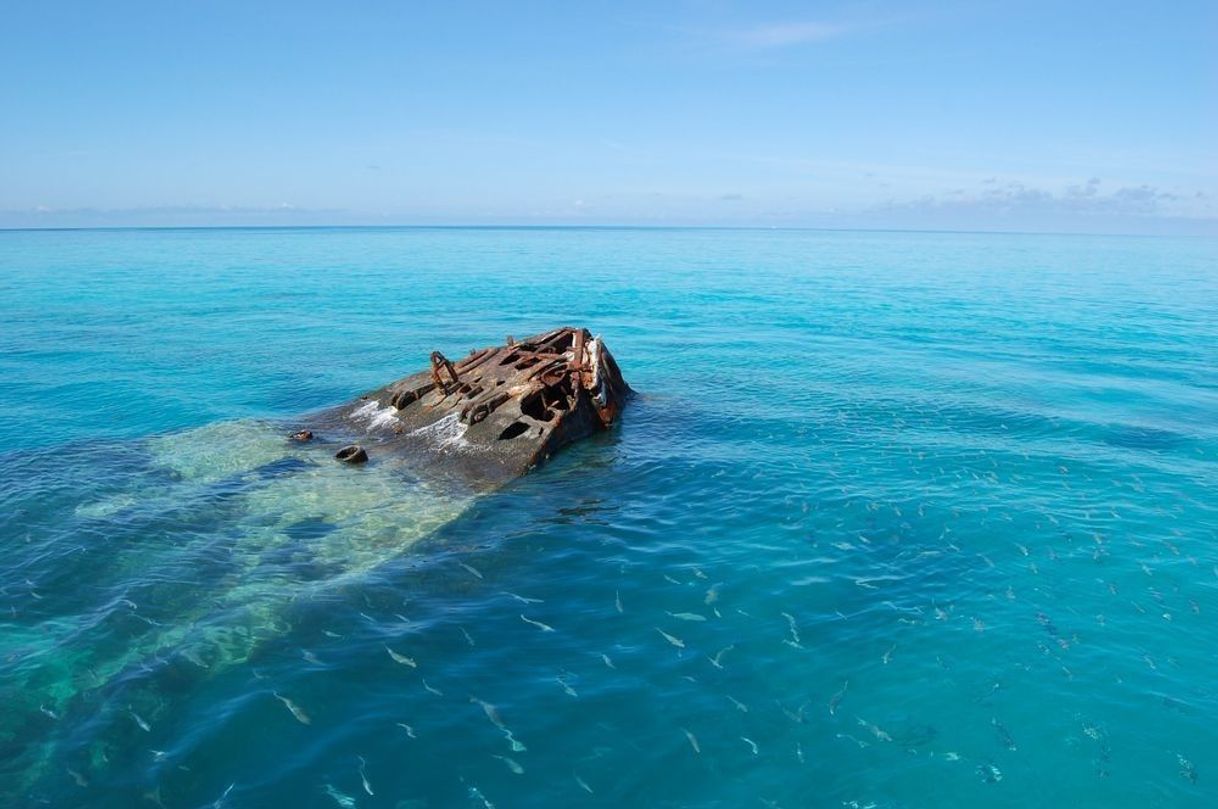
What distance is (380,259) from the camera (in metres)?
115

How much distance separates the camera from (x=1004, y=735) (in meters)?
9.70

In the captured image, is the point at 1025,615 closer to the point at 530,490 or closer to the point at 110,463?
the point at 530,490

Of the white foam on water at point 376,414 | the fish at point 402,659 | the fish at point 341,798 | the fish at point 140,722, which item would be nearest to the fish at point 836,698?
the fish at point 402,659

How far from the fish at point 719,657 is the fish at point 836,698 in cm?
151

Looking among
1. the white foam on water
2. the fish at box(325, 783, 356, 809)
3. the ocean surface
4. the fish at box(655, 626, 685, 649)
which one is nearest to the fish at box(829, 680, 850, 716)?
the ocean surface

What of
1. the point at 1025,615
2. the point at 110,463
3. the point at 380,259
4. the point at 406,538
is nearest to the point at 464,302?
the point at 110,463

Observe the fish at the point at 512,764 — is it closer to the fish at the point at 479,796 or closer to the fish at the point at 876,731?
the fish at the point at 479,796

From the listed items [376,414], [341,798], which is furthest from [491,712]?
[376,414]

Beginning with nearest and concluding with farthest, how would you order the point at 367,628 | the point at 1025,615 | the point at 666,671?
the point at 666,671
the point at 367,628
the point at 1025,615

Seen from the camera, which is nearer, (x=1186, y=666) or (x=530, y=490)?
(x=1186, y=666)

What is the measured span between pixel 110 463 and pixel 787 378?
22.1 m

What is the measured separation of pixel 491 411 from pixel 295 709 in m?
10.3

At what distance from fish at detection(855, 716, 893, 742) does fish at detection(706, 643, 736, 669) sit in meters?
1.91

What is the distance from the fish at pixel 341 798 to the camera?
27.0 ft
